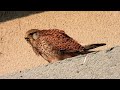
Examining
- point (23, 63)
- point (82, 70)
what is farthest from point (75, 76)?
point (23, 63)

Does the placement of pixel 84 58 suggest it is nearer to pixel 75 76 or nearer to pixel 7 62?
pixel 75 76

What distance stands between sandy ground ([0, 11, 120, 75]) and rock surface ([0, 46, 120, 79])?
269cm

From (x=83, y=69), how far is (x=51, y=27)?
4.75 meters

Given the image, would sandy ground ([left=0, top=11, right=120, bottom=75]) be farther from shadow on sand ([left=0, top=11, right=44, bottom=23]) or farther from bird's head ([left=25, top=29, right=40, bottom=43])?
bird's head ([left=25, top=29, right=40, bottom=43])

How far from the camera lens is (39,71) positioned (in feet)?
20.4

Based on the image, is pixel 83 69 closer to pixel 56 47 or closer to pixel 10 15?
pixel 56 47

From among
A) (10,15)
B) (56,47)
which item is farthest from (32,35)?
(10,15)

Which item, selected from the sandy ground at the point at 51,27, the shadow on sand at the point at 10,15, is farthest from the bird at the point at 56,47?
the shadow on sand at the point at 10,15

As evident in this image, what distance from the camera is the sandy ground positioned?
949 cm

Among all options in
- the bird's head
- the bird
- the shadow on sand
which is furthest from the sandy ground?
the bird

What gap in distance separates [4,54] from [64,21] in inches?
69.2

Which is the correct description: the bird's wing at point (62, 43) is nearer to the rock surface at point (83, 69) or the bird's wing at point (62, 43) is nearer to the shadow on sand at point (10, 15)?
the rock surface at point (83, 69)

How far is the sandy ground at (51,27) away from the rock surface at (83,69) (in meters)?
2.69

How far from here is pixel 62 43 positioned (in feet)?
22.7
